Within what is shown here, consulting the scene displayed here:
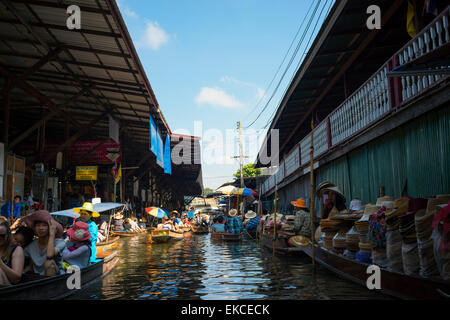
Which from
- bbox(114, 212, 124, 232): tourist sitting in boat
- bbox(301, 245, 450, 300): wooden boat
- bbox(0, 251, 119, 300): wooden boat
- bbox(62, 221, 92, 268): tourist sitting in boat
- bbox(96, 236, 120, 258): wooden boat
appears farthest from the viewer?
bbox(114, 212, 124, 232): tourist sitting in boat

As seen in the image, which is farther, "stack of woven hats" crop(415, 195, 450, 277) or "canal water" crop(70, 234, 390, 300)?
"canal water" crop(70, 234, 390, 300)

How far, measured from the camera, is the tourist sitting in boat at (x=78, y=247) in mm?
7504

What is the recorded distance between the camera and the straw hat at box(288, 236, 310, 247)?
37.0ft

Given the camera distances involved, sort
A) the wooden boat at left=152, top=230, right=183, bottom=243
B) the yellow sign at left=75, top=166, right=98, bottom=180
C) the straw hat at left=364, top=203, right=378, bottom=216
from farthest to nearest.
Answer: the wooden boat at left=152, top=230, right=183, bottom=243
the yellow sign at left=75, top=166, right=98, bottom=180
the straw hat at left=364, top=203, right=378, bottom=216

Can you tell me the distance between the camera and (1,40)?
11430mm

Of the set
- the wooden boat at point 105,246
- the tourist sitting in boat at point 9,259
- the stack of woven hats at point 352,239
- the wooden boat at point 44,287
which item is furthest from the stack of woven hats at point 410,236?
the wooden boat at point 105,246

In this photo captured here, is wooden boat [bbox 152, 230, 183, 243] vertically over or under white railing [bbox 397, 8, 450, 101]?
under

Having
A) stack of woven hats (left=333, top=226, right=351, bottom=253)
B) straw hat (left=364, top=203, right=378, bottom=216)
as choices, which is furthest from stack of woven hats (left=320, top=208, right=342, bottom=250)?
straw hat (left=364, top=203, right=378, bottom=216)

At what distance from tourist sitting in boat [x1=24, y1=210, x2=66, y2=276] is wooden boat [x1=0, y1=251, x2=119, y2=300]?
0.23 m

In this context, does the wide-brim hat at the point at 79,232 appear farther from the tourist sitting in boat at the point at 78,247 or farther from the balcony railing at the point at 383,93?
the balcony railing at the point at 383,93

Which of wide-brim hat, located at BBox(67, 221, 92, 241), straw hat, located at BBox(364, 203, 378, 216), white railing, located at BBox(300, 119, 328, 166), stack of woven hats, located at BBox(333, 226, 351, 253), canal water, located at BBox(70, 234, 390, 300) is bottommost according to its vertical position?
canal water, located at BBox(70, 234, 390, 300)

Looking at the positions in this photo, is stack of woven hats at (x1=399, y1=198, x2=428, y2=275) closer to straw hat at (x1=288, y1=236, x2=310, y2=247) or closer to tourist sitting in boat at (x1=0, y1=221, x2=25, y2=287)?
tourist sitting in boat at (x1=0, y1=221, x2=25, y2=287)
